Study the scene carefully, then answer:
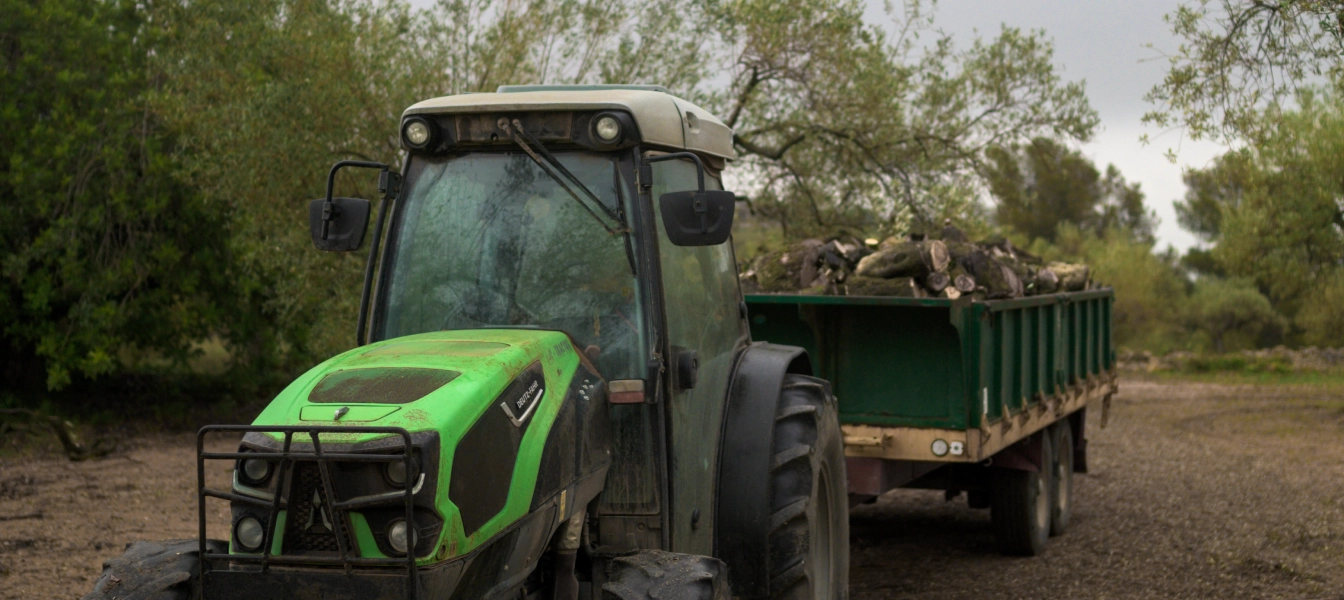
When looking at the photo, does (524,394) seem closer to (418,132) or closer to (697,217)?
(697,217)

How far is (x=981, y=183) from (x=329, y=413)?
505 inches

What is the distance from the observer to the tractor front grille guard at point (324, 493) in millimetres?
3127

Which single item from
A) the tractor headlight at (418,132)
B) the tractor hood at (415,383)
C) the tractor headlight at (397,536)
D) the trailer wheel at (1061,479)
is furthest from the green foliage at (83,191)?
the tractor headlight at (397,536)

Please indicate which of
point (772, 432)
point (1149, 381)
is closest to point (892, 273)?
point (772, 432)

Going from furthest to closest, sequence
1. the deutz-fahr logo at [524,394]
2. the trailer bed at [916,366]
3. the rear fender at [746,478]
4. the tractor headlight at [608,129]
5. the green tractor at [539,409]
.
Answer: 1. the trailer bed at [916,366]
2. the rear fender at [746,478]
3. the tractor headlight at [608,129]
4. the deutz-fahr logo at [524,394]
5. the green tractor at [539,409]

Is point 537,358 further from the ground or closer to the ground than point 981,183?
closer to the ground

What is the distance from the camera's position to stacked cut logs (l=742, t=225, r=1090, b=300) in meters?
7.79

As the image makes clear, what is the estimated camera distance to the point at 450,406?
3342mm

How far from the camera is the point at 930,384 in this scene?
7.20m

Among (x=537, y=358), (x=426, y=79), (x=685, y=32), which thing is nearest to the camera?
(x=537, y=358)

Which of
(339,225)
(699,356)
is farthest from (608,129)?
(339,225)

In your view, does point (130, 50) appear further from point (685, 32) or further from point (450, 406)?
point (450, 406)

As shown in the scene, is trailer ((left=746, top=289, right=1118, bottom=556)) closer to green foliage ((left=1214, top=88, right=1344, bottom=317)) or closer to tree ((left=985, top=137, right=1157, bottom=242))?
green foliage ((left=1214, top=88, right=1344, bottom=317))

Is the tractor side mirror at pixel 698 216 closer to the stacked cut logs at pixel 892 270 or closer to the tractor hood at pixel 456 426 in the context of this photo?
the tractor hood at pixel 456 426
